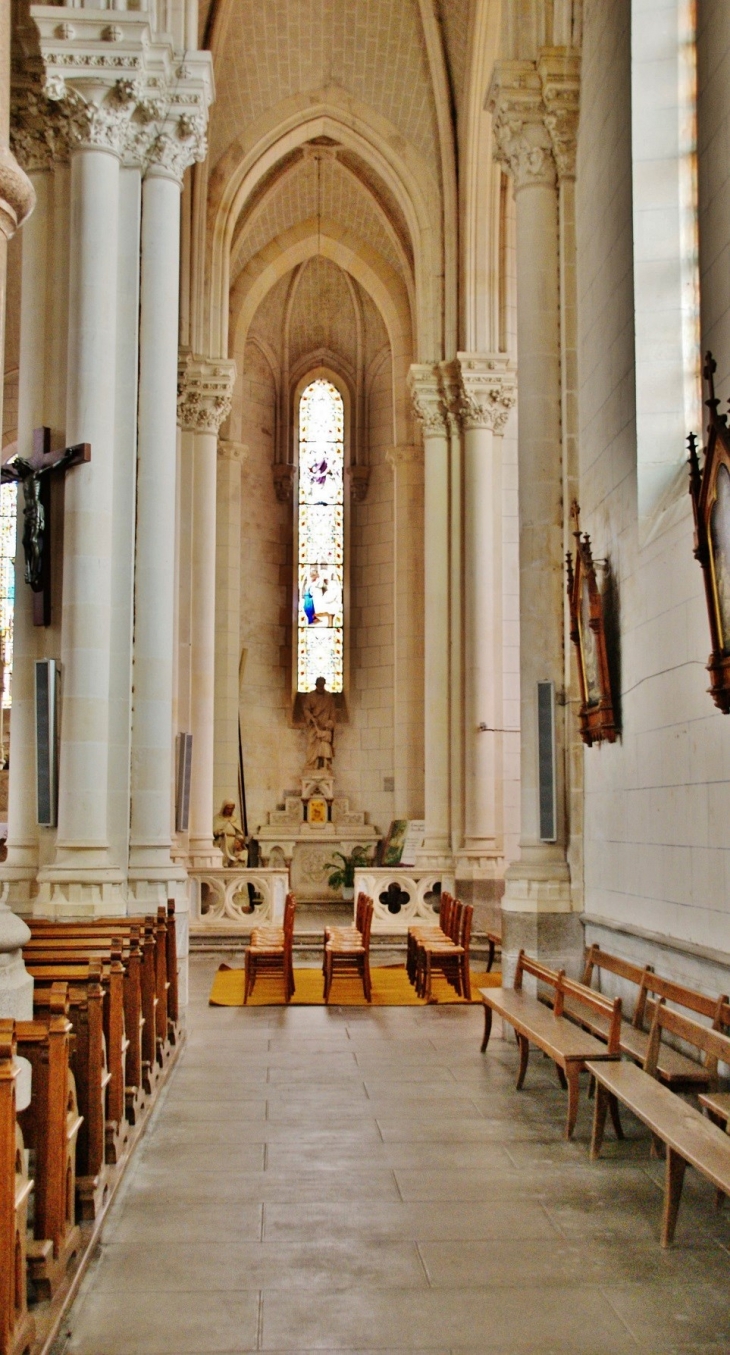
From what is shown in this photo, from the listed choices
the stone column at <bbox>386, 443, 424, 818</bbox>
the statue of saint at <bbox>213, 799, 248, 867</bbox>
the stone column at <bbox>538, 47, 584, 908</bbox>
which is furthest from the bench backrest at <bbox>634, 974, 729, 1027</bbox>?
the stone column at <bbox>386, 443, 424, 818</bbox>

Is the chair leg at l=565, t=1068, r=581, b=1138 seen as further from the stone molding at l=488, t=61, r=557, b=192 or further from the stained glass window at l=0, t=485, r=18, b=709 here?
the stained glass window at l=0, t=485, r=18, b=709

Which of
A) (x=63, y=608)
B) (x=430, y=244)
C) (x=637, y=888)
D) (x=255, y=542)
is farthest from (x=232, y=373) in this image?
(x=637, y=888)

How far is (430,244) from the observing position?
19203 mm

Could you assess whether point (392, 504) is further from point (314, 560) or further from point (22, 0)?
point (22, 0)

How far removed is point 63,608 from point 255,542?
14.6m

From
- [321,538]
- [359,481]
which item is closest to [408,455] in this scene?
[359,481]

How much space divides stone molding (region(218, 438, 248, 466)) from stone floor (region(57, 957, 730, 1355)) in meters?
15.2

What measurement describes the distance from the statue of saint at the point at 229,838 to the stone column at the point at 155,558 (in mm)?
9211

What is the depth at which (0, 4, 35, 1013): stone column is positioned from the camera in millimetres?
4516

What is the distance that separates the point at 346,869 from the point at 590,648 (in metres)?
13.4

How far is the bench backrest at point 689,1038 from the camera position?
5324mm

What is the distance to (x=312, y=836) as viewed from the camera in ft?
75.9

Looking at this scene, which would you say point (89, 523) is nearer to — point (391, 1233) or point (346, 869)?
point (391, 1233)

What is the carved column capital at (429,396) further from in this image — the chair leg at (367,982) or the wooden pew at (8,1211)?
the wooden pew at (8,1211)
